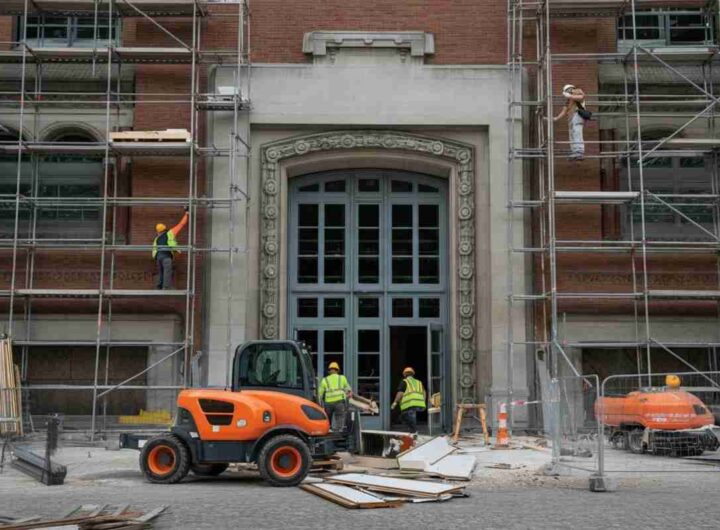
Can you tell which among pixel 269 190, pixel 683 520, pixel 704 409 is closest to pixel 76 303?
pixel 269 190

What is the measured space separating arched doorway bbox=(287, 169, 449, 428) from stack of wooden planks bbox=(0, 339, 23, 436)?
6135 mm

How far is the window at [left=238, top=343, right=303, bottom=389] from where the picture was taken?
47.5ft

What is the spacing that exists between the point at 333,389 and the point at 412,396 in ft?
8.29

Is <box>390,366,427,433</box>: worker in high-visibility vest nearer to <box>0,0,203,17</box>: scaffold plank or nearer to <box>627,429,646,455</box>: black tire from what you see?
<box>627,429,646,455</box>: black tire

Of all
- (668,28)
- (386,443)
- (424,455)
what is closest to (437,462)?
(424,455)

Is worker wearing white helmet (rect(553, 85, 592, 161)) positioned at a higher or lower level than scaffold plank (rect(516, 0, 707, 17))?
lower

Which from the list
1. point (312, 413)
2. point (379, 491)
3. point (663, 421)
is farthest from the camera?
point (663, 421)

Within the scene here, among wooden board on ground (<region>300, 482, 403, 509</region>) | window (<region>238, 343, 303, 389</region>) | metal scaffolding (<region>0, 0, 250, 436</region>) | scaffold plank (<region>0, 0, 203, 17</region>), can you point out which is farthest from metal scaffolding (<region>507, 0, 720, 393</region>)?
wooden board on ground (<region>300, 482, 403, 509</region>)

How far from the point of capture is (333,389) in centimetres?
1861

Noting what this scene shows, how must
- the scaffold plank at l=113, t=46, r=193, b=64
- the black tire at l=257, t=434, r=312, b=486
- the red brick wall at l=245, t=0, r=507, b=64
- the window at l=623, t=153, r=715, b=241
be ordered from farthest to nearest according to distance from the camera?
1. the red brick wall at l=245, t=0, r=507, b=64
2. the window at l=623, t=153, r=715, b=241
3. the scaffold plank at l=113, t=46, r=193, b=64
4. the black tire at l=257, t=434, r=312, b=486

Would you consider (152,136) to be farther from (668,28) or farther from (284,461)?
(668,28)

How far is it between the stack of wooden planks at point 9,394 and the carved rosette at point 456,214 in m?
5.39

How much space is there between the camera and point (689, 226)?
73.6 ft

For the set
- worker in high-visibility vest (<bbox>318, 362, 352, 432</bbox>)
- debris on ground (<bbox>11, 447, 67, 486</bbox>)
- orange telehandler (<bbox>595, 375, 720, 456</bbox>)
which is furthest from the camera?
worker in high-visibility vest (<bbox>318, 362, 352, 432</bbox>)
